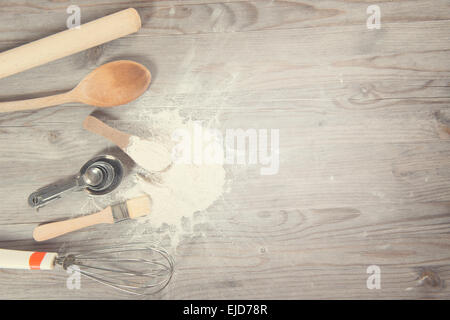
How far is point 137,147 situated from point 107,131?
0.07 meters

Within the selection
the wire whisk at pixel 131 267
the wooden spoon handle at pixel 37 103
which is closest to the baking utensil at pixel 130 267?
the wire whisk at pixel 131 267

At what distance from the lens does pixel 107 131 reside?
705mm

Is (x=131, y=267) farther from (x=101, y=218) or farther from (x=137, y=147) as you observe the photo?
(x=137, y=147)

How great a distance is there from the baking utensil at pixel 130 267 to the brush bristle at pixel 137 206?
0.08m

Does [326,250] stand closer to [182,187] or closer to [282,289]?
[282,289]

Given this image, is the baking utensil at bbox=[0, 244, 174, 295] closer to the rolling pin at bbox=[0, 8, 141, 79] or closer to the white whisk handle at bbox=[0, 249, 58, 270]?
the white whisk handle at bbox=[0, 249, 58, 270]

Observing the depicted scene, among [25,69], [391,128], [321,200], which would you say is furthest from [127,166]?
[391,128]

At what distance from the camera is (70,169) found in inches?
29.0

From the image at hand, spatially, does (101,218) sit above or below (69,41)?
below

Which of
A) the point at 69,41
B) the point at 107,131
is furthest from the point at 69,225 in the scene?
the point at 69,41

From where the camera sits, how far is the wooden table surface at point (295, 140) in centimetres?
71

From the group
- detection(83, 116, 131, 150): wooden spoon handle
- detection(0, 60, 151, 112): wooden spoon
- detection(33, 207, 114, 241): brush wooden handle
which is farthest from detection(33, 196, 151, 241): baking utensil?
detection(0, 60, 151, 112): wooden spoon
